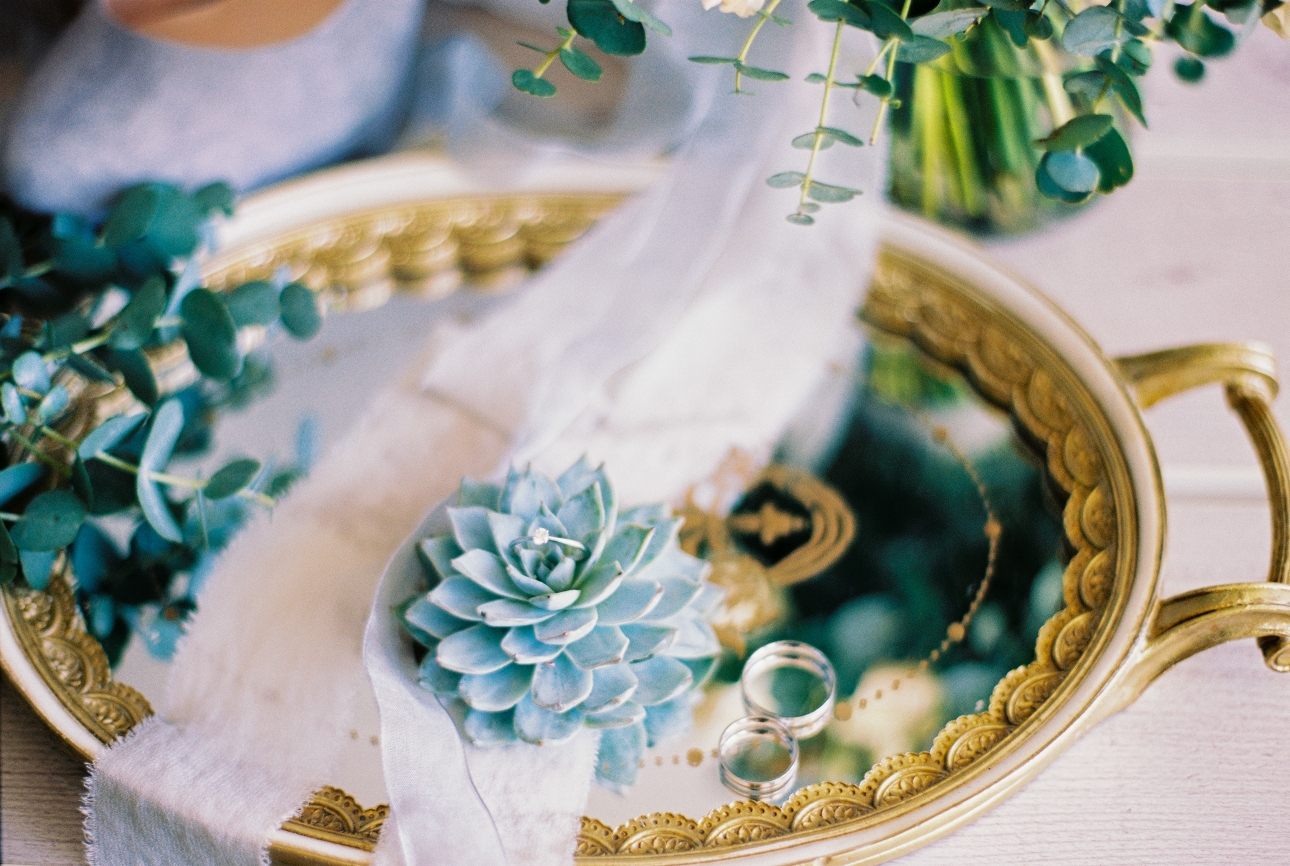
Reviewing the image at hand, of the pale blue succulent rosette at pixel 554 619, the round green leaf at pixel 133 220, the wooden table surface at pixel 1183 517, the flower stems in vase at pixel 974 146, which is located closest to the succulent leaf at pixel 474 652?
the pale blue succulent rosette at pixel 554 619

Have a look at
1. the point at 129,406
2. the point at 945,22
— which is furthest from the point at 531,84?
the point at 129,406

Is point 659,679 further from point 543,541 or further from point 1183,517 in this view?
point 1183,517

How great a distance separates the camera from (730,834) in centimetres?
29

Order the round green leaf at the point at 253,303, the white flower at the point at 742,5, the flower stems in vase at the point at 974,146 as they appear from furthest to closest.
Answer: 1. the flower stems in vase at the point at 974,146
2. the round green leaf at the point at 253,303
3. the white flower at the point at 742,5

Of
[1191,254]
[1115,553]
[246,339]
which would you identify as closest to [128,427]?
[246,339]

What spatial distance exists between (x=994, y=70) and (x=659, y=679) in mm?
245

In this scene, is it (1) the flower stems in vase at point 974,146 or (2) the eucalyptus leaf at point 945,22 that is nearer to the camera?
(2) the eucalyptus leaf at point 945,22

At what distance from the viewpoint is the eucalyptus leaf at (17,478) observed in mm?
345

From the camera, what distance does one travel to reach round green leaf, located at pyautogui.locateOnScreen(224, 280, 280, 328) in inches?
15.5

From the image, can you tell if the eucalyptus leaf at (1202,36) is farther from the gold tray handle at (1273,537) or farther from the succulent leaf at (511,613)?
the succulent leaf at (511,613)

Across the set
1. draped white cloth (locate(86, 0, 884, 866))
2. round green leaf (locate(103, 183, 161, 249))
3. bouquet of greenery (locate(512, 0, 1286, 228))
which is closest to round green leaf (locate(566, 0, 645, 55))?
→ bouquet of greenery (locate(512, 0, 1286, 228))

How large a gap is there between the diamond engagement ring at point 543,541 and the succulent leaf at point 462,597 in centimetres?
2

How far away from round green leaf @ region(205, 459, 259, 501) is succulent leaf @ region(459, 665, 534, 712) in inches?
4.1

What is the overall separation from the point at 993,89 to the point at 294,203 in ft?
1.10
